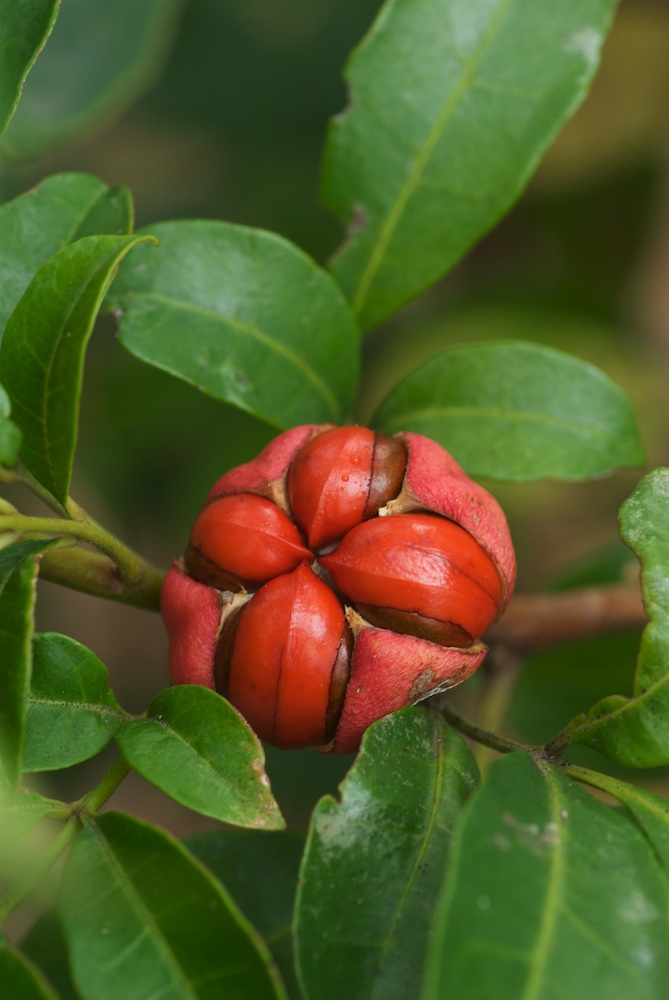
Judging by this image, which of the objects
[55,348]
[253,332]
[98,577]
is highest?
[55,348]

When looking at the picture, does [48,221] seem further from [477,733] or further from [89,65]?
[89,65]

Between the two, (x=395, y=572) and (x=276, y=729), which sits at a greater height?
(x=395, y=572)

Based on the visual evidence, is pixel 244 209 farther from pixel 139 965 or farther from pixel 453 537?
pixel 139 965

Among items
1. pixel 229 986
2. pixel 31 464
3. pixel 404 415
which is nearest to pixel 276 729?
pixel 229 986

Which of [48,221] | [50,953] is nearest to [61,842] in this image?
[50,953]

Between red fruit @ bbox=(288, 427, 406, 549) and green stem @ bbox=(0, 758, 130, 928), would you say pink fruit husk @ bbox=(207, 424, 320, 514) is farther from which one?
green stem @ bbox=(0, 758, 130, 928)

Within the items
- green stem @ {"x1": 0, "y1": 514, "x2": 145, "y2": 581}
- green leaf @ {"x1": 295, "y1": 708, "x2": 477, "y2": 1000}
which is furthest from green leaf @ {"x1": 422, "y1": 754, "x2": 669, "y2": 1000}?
green stem @ {"x1": 0, "y1": 514, "x2": 145, "y2": 581}
